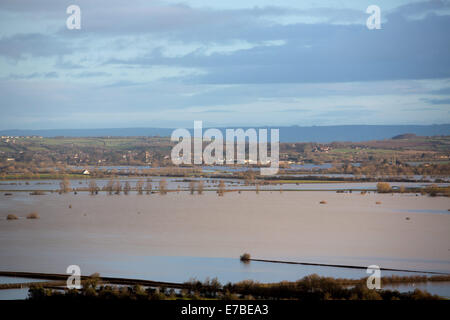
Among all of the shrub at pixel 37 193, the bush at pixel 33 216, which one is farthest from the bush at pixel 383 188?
the bush at pixel 33 216

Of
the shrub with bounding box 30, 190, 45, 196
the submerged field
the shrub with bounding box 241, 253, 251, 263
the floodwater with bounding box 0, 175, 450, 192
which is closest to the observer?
the shrub with bounding box 241, 253, 251, 263

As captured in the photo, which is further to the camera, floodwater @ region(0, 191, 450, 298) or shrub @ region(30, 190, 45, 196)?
shrub @ region(30, 190, 45, 196)

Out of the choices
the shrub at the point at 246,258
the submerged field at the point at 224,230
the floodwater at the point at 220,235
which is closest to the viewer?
the floodwater at the point at 220,235

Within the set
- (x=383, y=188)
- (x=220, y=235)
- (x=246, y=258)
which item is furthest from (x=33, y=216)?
(x=383, y=188)

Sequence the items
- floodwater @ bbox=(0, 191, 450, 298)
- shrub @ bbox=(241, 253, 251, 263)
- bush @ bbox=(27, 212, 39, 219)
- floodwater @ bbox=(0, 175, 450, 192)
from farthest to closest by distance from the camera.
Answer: floodwater @ bbox=(0, 175, 450, 192) → bush @ bbox=(27, 212, 39, 219) → shrub @ bbox=(241, 253, 251, 263) → floodwater @ bbox=(0, 191, 450, 298)

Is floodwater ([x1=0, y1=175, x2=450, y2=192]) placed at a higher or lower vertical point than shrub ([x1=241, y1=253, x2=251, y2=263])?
higher

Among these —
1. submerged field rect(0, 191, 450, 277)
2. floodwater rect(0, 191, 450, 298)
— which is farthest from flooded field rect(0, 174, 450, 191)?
floodwater rect(0, 191, 450, 298)

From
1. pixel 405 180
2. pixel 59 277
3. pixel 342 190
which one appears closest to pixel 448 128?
pixel 405 180

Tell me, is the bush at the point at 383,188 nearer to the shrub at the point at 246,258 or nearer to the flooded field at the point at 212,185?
the flooded field at the point at 212,185

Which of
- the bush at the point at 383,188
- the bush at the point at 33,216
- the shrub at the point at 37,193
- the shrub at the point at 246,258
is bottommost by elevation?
the shrub at the point at 246,258

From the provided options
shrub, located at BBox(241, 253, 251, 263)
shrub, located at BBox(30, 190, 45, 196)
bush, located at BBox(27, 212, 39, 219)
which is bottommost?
shrub, located at BBox(241, 253, 251, 263)

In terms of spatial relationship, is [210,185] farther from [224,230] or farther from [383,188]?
[224,230]

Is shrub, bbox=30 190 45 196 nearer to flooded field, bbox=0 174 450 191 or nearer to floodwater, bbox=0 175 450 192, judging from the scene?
floodwater, bbox=0 175 450 192
